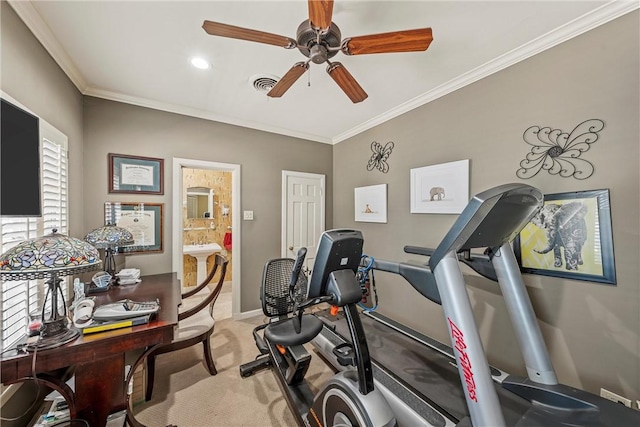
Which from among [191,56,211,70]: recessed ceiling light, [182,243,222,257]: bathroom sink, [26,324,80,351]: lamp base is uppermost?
[191,56,211,70]: recessed ceiling light

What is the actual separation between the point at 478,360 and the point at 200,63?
262 cm

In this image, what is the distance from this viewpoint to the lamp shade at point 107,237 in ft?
6.63

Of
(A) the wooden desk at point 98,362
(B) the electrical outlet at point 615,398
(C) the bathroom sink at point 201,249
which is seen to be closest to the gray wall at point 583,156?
(B) the electrical outlet at point 615,398

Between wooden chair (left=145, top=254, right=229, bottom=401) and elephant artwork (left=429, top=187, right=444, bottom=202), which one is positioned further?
elephant artwork (left=429, top=187, right=444, bottom=202)

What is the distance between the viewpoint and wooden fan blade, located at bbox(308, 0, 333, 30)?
1.06m

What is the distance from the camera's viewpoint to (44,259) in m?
1.01

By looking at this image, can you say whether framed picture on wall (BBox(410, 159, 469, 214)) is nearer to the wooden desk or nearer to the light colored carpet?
the light colored carpet

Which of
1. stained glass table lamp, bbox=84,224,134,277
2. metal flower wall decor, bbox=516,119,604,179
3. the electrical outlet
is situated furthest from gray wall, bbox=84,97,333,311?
the electrical outlet

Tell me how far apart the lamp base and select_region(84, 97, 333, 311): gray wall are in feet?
4.92

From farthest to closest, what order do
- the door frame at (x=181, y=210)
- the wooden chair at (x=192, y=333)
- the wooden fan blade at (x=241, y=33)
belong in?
the door frame at (x=181, y=210)
the wooden chair at (x=192, y=333)
the wooden fan blade at (x=241, y=33)

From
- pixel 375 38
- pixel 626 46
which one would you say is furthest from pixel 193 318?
pixel 626 46

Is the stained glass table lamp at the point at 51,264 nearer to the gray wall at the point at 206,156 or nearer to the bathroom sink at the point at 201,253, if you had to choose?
the gray wall at the point at 206,156

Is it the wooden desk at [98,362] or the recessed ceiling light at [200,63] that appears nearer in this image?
the wooden desk at [98,362]

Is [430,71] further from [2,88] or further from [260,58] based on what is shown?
[2,88]
